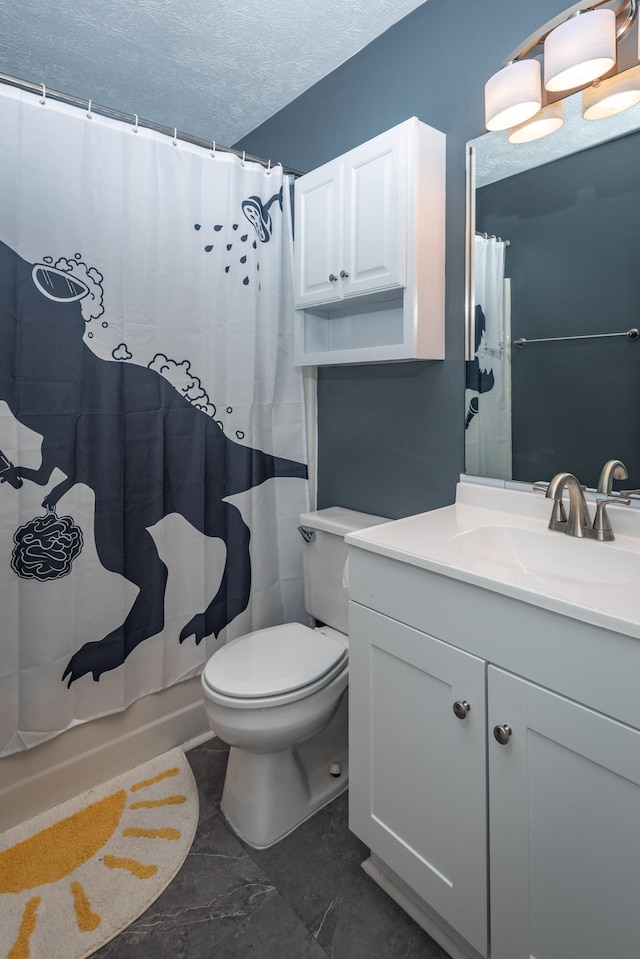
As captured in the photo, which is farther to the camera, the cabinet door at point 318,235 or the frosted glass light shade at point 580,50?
the cabinet door at point 318,235

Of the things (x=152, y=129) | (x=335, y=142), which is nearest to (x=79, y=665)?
(x=152, y=129)

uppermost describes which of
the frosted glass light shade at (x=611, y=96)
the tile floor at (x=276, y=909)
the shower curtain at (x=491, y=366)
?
the frosted glass light shade at (x=611, y=96)

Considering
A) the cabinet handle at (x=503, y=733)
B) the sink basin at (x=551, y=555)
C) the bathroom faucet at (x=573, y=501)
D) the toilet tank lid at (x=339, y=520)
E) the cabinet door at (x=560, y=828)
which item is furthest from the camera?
the toilet tank lid at (x=339, y=520)

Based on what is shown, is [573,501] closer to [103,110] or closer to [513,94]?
[513,94]

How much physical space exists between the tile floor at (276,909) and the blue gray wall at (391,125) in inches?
41.0

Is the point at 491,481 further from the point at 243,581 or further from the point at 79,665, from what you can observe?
the point at 79,665

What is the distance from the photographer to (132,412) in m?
1.68

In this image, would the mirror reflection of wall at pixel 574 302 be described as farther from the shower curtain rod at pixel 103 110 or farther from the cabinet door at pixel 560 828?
the shower curtain rod at pixel 103 110

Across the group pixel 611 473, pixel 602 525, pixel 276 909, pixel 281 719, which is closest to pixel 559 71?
pixel 611 473

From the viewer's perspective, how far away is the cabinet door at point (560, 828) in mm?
Answer: 835

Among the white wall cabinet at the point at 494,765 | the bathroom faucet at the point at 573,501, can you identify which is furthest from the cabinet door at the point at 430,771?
the bathroom faucet at the point at 573,501

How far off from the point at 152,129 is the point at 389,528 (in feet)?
4.65

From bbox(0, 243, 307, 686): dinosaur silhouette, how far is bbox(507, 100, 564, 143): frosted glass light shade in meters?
1.23

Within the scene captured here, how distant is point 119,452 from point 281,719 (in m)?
0.93
